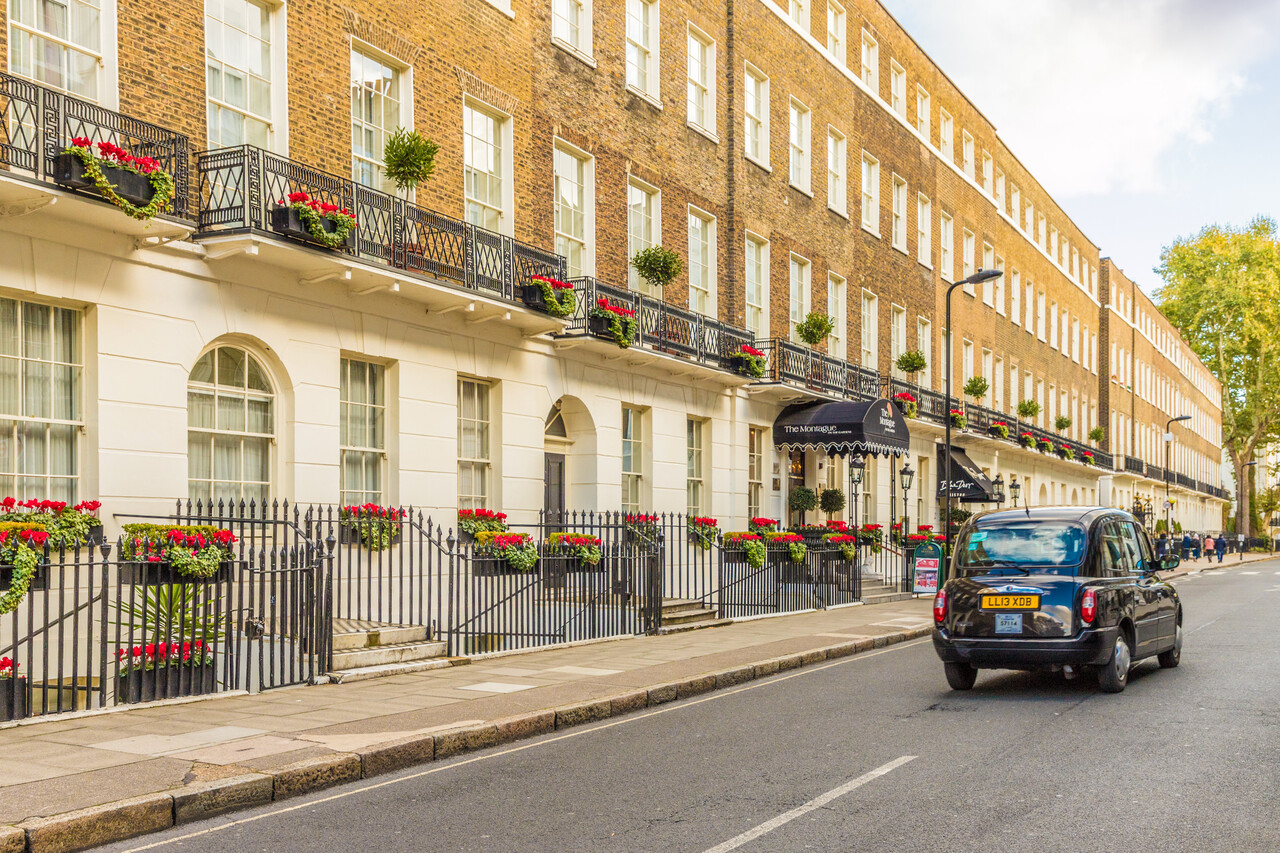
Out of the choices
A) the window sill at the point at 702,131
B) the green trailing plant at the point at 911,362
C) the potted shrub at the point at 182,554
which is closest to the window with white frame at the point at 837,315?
the green trailing plant at the point at 911,362

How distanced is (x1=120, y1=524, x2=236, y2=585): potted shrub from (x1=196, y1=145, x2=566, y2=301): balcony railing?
11.6ft

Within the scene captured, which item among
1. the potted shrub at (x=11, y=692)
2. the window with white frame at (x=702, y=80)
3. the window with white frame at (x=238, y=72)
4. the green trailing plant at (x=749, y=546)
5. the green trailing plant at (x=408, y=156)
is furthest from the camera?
the window with white frame at (x=702, y=80)

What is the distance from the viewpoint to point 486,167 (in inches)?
703

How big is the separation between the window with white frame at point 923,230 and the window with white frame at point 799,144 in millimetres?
8546

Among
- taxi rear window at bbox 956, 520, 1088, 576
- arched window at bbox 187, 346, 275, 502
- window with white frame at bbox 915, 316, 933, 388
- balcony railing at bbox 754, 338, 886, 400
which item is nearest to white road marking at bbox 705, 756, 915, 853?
taxi rear window at bbox 956, 520, 1088, 576

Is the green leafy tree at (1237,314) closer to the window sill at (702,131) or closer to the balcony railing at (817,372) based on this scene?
the balcony railing at (817,372)

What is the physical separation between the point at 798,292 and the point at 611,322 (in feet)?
32.9

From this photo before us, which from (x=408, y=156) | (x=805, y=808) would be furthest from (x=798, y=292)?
(x=805, y=808)

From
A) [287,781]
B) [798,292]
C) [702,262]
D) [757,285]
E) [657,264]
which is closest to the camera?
[287,781]

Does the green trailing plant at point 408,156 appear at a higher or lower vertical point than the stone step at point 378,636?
higher

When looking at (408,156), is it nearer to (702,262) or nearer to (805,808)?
(702,262)

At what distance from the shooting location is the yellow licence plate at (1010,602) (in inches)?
430

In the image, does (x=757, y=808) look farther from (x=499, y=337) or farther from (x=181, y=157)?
(x=499, y=337)

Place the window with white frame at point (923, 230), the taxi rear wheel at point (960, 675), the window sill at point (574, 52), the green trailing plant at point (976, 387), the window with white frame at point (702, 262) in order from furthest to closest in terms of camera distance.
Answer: the green trailing plant at point (976, 387) < the window with white frame at point (923, 230) < the window with white frame at point (702, 262) < the window sill at point (574, 52) < the taxi rear wheel at point (960, 675)
